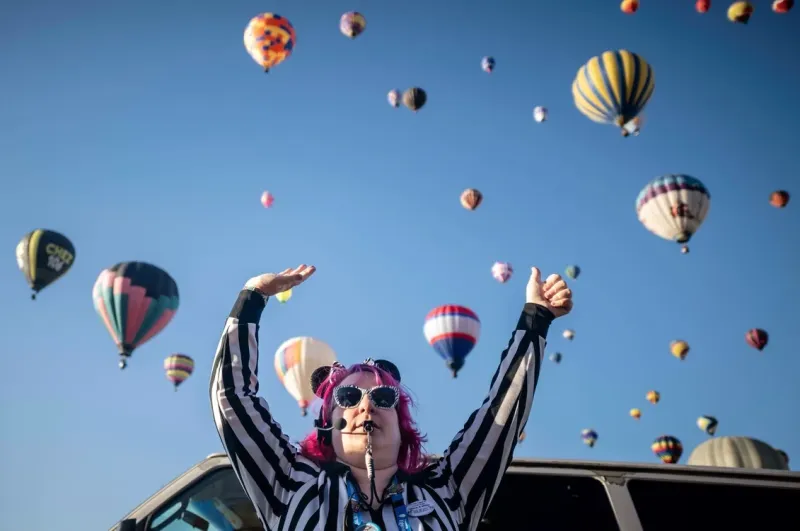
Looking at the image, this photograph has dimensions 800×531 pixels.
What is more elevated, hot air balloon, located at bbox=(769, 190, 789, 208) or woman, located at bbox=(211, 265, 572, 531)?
hot air balloon, located at bbox=(769, 190, 789, 208)

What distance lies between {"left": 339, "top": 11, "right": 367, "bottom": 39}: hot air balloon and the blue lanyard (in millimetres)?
25585

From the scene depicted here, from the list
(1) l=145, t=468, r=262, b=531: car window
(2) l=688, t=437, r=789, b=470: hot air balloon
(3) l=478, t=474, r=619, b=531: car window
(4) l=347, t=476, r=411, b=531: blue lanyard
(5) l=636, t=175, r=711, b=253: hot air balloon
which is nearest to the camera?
(4) l=347, t=476, r=411, b=531: blue lanyard

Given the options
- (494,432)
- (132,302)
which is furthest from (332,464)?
(132,302)

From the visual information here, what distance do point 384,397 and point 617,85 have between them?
1926 centimetres

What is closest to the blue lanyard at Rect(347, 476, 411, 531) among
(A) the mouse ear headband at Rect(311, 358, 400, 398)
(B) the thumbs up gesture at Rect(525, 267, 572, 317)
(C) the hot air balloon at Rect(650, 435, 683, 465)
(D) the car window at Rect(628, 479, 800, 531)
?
(A) the mouse ear headband at Rect(311, 358, 400, 398)

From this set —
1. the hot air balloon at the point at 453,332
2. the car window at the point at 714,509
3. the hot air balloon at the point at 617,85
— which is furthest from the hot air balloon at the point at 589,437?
the car window at the point at 714,509

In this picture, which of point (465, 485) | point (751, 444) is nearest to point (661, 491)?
point (465, 485)

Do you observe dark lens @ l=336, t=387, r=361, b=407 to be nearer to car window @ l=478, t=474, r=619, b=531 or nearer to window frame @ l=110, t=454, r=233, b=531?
window frame @ l=110, t=454, r=233, b=531

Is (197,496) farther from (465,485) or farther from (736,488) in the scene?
(736,488)

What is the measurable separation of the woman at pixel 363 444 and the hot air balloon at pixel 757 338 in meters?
27.9

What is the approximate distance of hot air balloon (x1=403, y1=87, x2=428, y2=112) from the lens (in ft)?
84.9

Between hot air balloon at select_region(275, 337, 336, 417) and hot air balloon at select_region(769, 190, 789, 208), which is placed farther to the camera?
hot air balloon at select_region(769, 190, 789, 208)

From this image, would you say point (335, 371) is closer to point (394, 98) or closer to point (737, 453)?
point (737, 453)

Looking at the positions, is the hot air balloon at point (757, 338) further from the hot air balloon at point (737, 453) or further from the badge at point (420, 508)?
the badge at point (420, 508)
